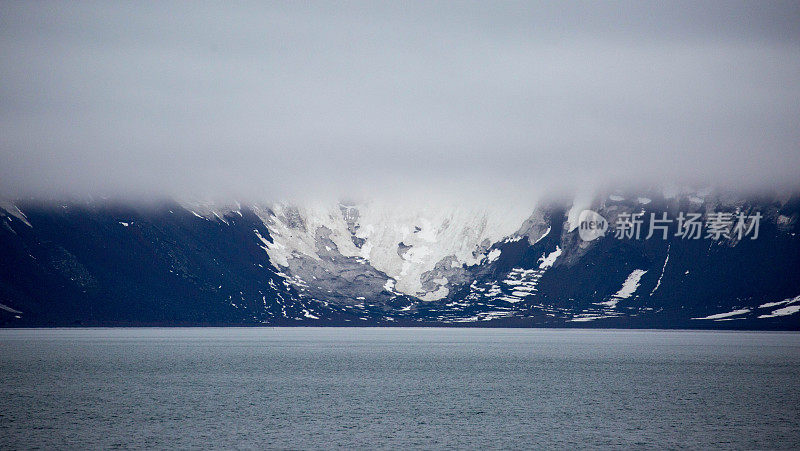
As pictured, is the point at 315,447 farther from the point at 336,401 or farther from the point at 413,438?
the point at 336,401

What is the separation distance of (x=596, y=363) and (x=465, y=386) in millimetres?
66717

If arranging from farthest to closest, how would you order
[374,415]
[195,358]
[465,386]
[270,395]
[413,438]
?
1. [195,358]
2. [465,386]
3. [270,395]
4. [374,415]
5. [413,438]

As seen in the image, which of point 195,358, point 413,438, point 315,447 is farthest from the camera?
point 195,358

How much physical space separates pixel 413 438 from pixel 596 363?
115 m

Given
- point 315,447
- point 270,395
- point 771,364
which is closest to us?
point 315,447

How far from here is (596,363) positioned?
184500 millimetres

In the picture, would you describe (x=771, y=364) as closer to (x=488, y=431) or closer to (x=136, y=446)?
(x=488, y=431)

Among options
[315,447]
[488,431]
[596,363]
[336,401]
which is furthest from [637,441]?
[596,363]

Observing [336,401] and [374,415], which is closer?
[374,415]

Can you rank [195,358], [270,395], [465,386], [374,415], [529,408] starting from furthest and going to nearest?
[195,358] → [465,386] → [270,395] → [529,408] → [374,415]

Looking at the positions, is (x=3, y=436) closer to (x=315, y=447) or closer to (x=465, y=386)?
(x=315, y=447)

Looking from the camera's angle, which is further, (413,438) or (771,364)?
(771,364)

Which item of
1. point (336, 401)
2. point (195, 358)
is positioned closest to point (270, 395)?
point (336, 401)

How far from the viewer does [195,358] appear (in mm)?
191500
